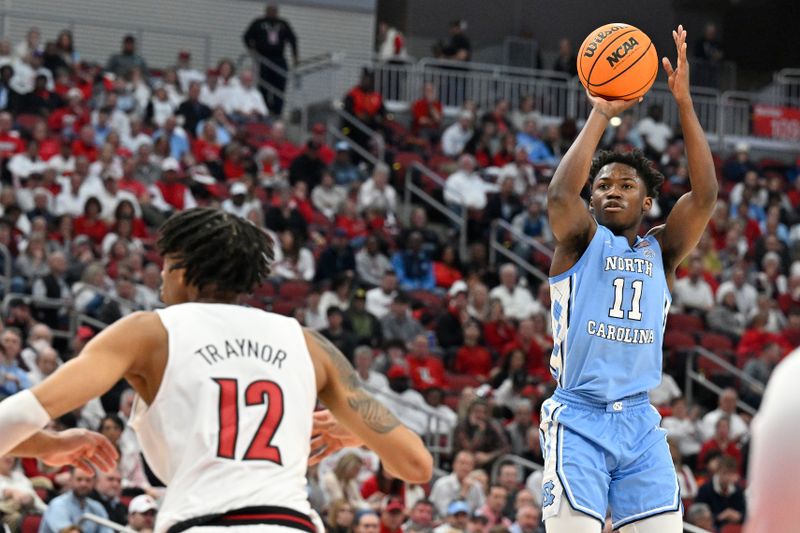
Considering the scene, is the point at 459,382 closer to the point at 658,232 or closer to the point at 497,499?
the point at 497,499

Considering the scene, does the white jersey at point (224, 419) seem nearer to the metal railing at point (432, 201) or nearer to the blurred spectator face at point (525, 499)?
the blurred spectator face at point (525, 499)

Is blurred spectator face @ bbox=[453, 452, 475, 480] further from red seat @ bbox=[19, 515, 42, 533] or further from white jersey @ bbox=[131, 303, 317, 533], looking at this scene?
white jersey @ bbox=[131, 303, 317, 533]

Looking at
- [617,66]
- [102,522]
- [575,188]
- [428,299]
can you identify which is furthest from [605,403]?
[428,299]

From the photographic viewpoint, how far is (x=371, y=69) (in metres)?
22.5

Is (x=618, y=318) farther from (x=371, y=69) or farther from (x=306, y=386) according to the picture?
(x=371, y=69)

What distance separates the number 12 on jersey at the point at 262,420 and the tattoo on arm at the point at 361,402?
0.32 m

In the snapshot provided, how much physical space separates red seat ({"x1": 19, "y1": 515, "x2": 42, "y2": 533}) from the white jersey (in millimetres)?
7004

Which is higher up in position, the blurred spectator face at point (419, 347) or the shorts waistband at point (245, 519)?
the shorts waistband at point (245, 519)

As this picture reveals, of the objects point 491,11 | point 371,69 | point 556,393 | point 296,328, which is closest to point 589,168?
point 556,393

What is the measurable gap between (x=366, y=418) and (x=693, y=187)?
260cm

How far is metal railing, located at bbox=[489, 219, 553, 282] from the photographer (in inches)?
738

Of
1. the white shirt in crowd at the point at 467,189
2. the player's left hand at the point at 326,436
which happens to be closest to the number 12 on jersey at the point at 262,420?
the player's left hand at the point at 326,436

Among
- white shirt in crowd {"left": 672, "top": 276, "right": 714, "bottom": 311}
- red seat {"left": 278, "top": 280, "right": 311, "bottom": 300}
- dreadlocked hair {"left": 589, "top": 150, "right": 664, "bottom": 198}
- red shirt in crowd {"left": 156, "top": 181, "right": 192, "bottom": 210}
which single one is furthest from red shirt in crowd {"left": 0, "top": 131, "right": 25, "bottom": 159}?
dreadlocked hair {"left": 589, "top": 150, "right": 664, "bottom": 198}

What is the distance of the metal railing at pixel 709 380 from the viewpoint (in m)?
17.1
